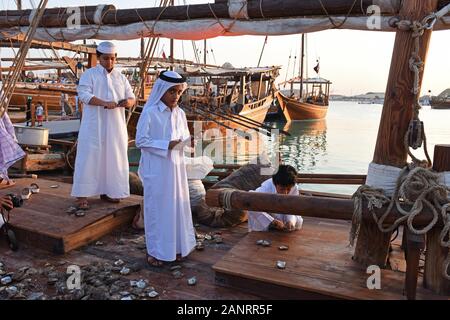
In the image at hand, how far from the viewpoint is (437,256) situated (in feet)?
8.41

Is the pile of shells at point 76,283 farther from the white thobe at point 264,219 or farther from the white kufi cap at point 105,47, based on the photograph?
the white kufi cap at point 105,47

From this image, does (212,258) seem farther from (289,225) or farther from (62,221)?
(62,221)

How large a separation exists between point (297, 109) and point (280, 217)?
36.0 meters

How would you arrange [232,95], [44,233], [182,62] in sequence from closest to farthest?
[44,233] < [182,62] < [232,95]

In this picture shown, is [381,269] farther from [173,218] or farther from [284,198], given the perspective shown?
[173,218]

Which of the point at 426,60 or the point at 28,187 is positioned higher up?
the point at 426,60

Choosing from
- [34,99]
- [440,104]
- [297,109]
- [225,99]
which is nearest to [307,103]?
[297,109]

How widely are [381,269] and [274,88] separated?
3031 cm

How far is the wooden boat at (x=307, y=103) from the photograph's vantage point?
1482 inches

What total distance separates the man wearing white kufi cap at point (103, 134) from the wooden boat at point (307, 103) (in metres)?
31.6

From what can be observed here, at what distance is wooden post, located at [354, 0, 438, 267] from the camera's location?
2672mm

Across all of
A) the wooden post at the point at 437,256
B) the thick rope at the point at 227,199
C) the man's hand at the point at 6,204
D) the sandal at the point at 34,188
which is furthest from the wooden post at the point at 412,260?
the sandal at the point at 34,188

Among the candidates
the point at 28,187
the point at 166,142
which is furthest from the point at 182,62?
the point at 166,142
